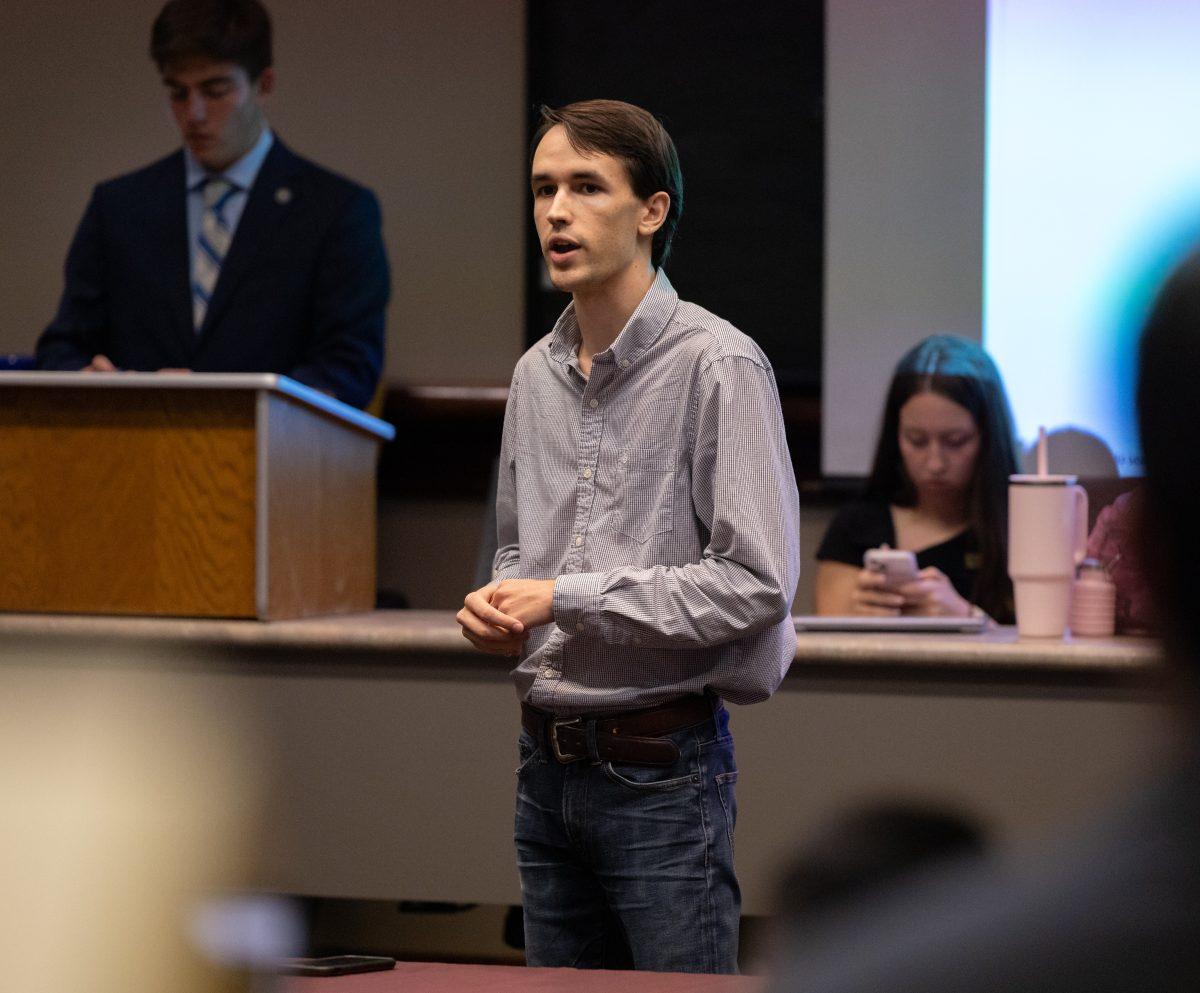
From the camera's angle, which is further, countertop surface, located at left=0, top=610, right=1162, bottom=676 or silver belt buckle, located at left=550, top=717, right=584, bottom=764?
countertop surface, located at left=0, top=610, right=1162, bottom=676

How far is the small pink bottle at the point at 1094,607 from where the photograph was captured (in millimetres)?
2834

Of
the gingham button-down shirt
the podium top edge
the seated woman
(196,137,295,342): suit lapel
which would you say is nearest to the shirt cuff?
the gingham button-down shirt

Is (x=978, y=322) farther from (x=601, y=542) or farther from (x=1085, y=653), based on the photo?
(x=601, y=542)

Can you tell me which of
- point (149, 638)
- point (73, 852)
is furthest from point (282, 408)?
point (73, 852)

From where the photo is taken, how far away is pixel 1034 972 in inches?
14.5

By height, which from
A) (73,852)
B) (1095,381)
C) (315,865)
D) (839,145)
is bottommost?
(315,865)

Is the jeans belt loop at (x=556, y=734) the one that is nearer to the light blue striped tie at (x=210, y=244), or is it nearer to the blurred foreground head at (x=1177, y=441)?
the blurred foreground head at (x=1177, y=441)

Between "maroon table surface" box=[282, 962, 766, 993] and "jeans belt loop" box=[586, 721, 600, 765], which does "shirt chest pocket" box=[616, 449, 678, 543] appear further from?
"maroon table surface" box=[282, 962, 766, 993]

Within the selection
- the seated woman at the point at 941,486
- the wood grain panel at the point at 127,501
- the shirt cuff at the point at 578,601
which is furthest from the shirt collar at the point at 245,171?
the shirt cuff at the point at 578,601

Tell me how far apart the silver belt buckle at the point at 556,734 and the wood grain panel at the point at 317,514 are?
1273 mm

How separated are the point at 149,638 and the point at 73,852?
2.38 m

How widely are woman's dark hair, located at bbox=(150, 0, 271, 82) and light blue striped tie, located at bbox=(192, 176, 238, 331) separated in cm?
36

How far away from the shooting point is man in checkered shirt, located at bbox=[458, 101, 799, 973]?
165 cm

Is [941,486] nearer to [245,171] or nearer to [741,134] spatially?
[741,134]
